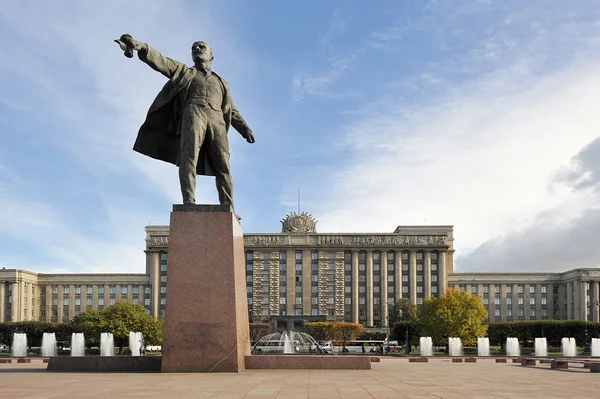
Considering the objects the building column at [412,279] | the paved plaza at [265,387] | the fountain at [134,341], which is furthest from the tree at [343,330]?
the paved plaza at [265,387]

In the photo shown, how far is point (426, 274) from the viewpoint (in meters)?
108

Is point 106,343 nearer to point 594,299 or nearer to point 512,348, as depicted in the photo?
point 512,348

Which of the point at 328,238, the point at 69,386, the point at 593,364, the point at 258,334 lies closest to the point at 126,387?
the point at 69,386

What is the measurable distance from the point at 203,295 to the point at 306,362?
3282 millimetres

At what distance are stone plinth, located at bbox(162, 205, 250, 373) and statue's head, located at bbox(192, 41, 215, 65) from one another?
12.0 feet

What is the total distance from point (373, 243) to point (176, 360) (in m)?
95.3

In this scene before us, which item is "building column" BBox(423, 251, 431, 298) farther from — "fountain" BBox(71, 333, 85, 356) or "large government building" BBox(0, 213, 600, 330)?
"fountain" BBox(71, 333, 85, 356)

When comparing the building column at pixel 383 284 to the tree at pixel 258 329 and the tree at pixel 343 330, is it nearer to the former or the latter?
the tree at pixel 258 329

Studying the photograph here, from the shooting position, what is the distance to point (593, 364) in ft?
74.0

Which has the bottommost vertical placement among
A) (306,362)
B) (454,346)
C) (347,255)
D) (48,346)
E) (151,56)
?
(48,346)

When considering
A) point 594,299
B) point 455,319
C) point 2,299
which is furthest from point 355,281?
point 2,299

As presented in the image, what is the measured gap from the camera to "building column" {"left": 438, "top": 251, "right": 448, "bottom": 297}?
108 m

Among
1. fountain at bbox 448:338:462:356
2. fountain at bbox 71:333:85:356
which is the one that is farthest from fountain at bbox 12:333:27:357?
fountain at bbox 448:338:462:356

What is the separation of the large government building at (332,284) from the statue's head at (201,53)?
9056 centimetres
